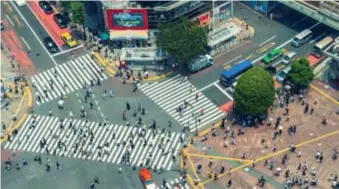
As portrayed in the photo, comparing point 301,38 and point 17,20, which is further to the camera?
point 17,20

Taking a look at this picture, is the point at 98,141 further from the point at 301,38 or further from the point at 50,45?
the point at 301,38

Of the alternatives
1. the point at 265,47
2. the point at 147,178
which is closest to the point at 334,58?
the point at 265,47

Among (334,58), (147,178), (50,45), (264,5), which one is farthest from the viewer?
(264,5)

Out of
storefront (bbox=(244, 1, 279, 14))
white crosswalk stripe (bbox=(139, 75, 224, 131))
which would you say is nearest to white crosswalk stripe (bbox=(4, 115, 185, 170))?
white crosswalk stripe (bbox=(139, 75, 224, 131))

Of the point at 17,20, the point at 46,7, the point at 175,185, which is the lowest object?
the point at 175,185

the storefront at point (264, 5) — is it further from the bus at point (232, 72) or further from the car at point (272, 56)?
the bus at point (232, 72)

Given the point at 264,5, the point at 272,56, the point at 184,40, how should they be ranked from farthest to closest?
the point at 264,5 < the point at 272,56 < the point at 184,40

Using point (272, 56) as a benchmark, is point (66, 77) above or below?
above
